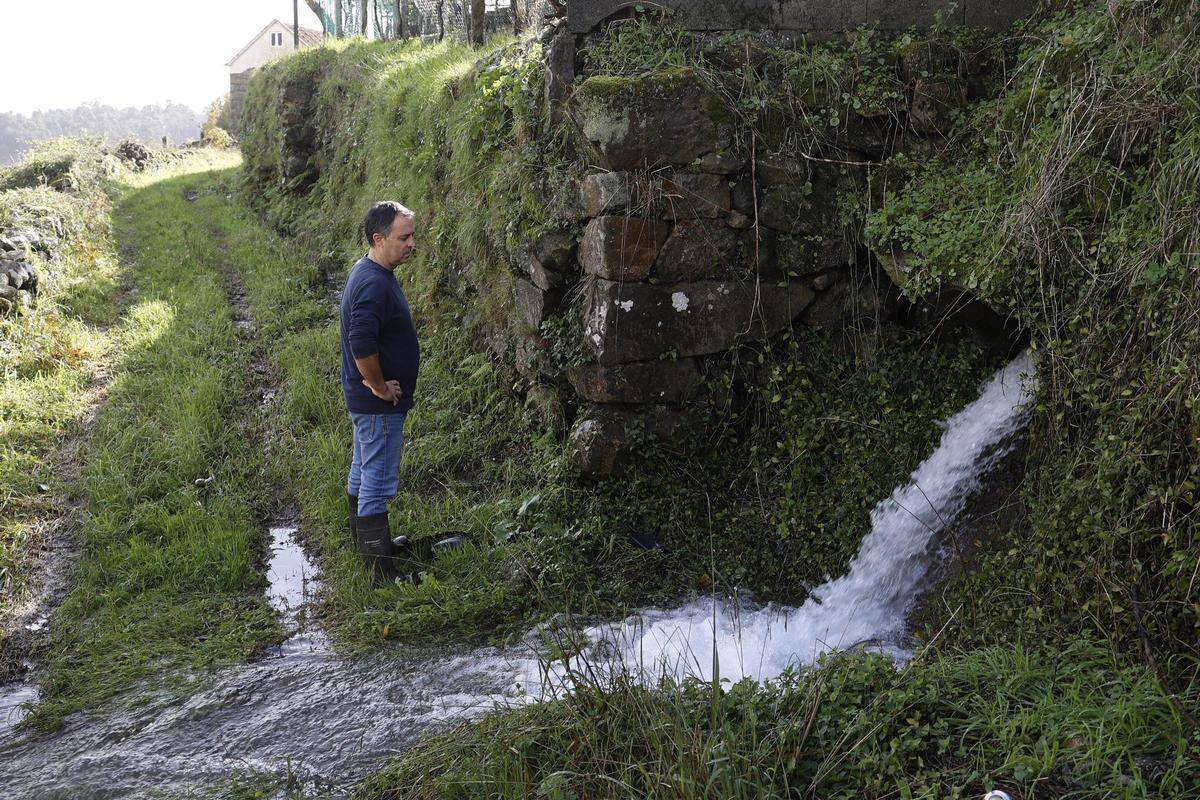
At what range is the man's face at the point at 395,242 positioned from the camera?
500 cm

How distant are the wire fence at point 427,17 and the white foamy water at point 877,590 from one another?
12.5 feet

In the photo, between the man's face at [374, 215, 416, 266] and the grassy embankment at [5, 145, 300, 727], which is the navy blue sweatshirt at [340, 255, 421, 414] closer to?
the man's face at [374, 215, 416, 266]

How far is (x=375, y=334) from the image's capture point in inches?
194

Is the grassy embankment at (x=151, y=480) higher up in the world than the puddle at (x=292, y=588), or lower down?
higher up

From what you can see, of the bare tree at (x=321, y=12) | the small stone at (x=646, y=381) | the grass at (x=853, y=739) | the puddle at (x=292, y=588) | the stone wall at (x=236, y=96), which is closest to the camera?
the grass at (x=853, y=739)

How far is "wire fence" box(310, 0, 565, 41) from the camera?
10062 millimetres

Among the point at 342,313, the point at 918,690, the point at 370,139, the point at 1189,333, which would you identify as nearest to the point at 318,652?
the point at 342,313

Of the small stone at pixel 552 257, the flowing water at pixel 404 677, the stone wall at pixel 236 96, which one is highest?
the stone wall at pixel 236 96

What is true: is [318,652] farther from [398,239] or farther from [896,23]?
[896,23]

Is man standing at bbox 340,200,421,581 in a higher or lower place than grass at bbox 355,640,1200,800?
higher

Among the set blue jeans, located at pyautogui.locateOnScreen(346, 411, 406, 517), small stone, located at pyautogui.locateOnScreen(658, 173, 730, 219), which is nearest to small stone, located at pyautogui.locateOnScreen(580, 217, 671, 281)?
small stone, located at pyautogui.locateOnScreen(658, 173, 730, 219)

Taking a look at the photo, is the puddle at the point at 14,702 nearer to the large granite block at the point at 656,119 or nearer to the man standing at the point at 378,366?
the man standing at the point at 378,366

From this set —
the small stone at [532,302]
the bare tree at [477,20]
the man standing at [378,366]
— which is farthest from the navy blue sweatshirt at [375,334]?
the bare tree at [477,20]

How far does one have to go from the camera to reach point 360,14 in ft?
56.2
